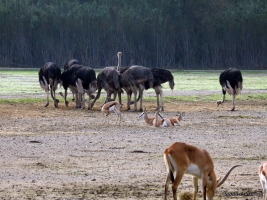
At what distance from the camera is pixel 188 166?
7543 millimetres

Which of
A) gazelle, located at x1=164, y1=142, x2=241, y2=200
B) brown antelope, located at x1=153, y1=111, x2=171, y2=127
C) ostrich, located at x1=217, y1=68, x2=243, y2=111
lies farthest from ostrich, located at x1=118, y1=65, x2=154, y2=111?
gazelle, located at x1=164, y1=142, x2=241, y2=200

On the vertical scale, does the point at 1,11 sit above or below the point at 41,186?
above

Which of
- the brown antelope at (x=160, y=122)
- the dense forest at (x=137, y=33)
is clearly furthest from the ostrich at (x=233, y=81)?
the dense forest at (x=137, y=33)

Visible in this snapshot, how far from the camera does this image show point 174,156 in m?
7.43

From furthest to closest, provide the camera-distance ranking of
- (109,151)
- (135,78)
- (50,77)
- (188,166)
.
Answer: (50,77), (135,78), (109,151), (188,166)

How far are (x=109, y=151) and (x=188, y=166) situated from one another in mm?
4222

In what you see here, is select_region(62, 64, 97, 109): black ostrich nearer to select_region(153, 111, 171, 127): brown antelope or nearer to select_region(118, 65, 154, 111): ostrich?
select_region(118, 65, 154, 111): ostrich

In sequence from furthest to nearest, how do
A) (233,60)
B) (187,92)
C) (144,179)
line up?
(233,60)
(187,92)
(144,179)

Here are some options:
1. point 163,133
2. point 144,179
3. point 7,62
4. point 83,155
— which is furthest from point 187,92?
point 7,62

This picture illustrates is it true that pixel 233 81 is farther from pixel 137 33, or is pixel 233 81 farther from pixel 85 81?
pixel 137 33

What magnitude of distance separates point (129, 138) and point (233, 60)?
155 feet

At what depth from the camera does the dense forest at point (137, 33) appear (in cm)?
5559

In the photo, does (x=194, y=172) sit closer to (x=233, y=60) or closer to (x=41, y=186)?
(x=41, y=186)

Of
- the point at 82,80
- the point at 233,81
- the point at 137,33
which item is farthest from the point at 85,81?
the point at 137,33
